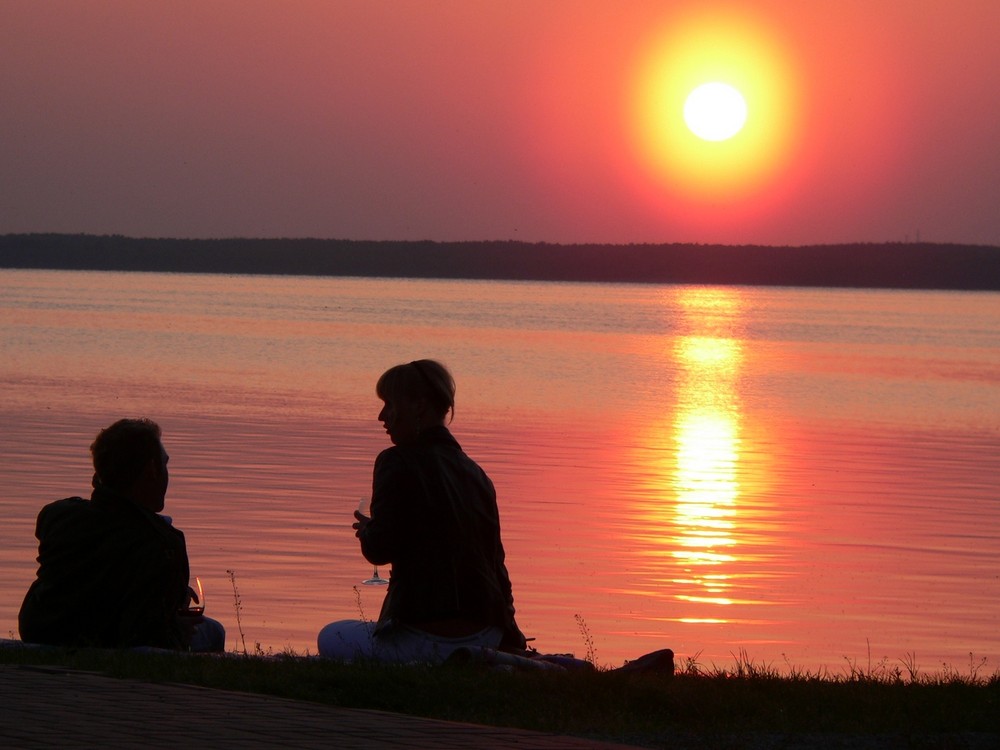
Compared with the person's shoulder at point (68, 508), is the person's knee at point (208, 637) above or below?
below

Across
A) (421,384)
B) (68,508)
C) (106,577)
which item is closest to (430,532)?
(421,384)

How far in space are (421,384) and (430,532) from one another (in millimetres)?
572

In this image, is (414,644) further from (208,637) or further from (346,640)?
(208,637)

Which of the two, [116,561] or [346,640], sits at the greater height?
[116,561]

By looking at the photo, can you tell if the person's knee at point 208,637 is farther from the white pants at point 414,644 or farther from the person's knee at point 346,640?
the white pants at point 414,644

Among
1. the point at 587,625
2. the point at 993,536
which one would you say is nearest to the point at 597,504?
the point at 993,536

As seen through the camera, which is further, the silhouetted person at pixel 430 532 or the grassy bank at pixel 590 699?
the silhouetted person at pixel 430 532

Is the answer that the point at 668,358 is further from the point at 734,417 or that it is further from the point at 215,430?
the point at 215,430

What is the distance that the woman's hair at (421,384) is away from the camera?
22.5ft

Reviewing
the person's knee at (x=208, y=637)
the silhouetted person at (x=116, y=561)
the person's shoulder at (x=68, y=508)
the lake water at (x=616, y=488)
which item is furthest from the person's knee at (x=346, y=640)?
the lake water at (x=616, y=488)

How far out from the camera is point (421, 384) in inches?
271

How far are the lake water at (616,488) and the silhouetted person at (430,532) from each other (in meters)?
3.26

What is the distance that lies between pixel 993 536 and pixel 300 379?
2457 centimetres

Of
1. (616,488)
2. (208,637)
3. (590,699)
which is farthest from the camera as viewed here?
(616,488)
